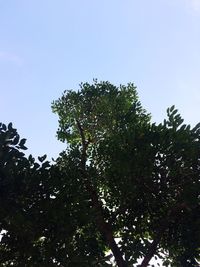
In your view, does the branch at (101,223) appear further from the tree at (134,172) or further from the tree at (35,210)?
the tree at (35,210)

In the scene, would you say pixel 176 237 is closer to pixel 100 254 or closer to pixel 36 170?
pixel 100 254

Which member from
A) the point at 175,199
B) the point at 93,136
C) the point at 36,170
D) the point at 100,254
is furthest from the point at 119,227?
the point at 36,170

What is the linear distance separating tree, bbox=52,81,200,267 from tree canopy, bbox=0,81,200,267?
2.3 inches

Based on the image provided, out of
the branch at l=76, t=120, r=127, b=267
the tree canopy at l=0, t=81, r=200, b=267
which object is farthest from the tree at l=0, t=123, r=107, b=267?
the branch at l=76, t=120, r=127, b=267

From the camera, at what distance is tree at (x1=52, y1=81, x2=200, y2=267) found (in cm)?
2222

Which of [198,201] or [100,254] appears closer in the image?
[198,201]

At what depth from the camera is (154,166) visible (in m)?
22.5

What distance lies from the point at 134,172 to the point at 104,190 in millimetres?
4121

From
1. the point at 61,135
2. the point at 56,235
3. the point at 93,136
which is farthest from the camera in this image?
the point at 61,135

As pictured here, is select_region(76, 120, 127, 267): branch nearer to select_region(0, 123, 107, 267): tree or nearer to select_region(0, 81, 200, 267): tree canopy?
select_region(0, 81, 200, 267): tree canopy

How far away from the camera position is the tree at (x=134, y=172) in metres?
22.2

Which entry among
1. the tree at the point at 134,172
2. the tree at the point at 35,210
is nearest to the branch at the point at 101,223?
the tree at the point at 134,172

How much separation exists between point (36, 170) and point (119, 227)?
7.94m

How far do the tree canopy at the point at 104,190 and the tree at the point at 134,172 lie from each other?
0.19 feet
